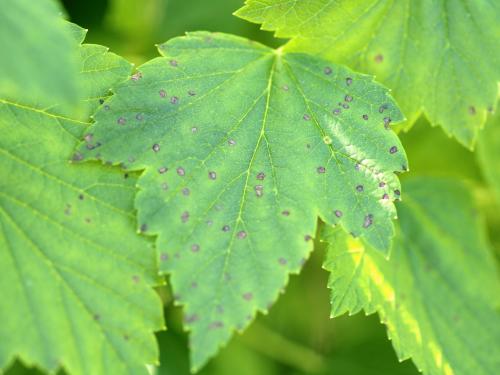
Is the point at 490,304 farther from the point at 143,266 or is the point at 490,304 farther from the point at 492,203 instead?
the point at 143,266

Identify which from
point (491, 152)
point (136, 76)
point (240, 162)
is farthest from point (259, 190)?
point (491, 152)

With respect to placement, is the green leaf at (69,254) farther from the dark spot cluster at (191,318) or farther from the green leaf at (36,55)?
the green leaf at (36,55)

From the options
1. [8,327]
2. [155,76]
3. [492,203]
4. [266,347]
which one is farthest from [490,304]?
[8,327]

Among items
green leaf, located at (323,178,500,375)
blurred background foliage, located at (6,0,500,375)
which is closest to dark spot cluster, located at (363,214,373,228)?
green leaf, located at (323,178,500,375)

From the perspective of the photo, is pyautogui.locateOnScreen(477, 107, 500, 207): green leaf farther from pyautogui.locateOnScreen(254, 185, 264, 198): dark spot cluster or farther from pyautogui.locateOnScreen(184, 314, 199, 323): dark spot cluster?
pyautogui.locateOnScreen(184, 314, 199, 323): dark spot cluster

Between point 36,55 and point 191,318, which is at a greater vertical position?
point 36,55

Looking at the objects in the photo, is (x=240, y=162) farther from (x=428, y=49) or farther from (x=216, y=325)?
(x=428, y=49)
